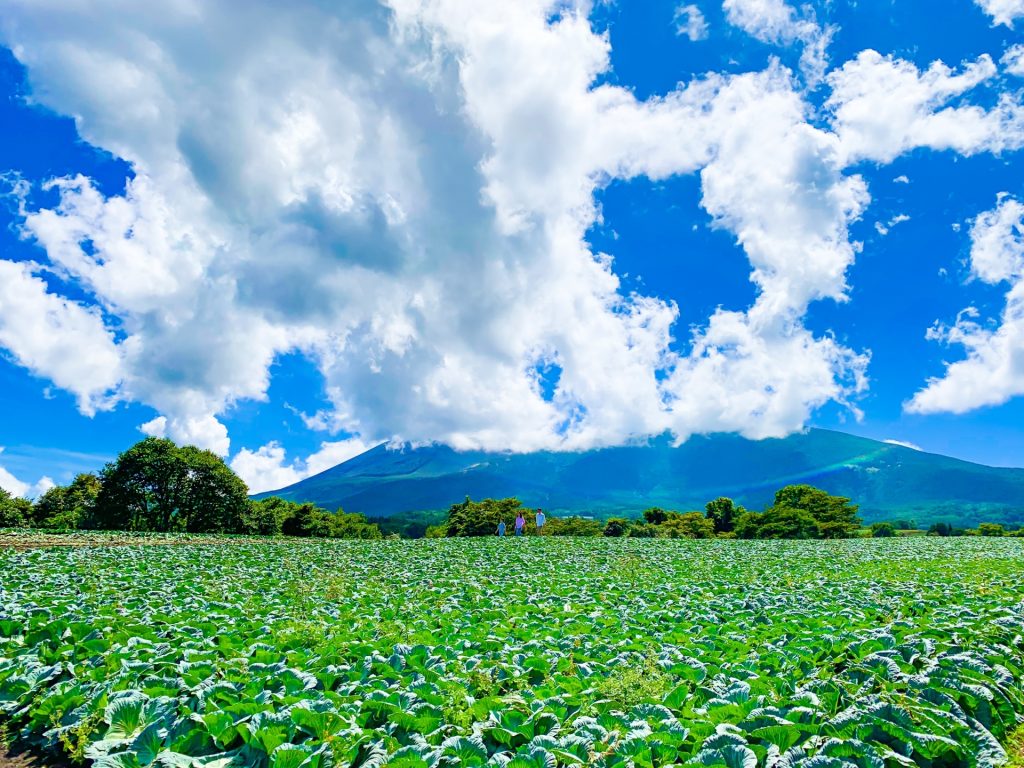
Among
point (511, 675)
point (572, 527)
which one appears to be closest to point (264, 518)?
point (572, 527)

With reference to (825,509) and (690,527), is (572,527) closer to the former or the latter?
(690,527)

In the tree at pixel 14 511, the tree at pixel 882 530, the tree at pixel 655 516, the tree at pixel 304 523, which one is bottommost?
the tree at pixel 882 530

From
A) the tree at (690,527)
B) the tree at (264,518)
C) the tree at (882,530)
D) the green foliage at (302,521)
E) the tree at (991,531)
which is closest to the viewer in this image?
the tree at (690,527)

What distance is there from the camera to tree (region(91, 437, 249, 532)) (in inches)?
2330

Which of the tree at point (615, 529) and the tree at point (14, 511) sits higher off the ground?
the tree at point (14, 511)

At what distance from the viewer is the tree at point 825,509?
59625 mm

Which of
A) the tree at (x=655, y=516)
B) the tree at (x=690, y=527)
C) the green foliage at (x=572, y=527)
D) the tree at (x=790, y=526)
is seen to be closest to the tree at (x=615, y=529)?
the green foliage at (x=572, y=527)

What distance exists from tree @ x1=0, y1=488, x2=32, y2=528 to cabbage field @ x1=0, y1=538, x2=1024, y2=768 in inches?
2745

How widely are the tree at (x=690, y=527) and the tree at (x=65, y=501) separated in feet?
246

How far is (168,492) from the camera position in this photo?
6097 cm

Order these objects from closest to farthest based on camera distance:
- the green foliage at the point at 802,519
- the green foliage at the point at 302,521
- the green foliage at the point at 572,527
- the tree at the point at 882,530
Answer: the green foliage at the point at 802,519, the green foliage at the point at 572,527, the green foliage at the point at 302,521, the tree at the point at 882,530

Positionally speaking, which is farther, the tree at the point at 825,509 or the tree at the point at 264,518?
the tree at the point at 264,518

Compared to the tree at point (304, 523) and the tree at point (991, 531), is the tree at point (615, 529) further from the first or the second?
the tree at point (991, 531)

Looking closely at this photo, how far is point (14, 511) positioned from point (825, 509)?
101793 mm
